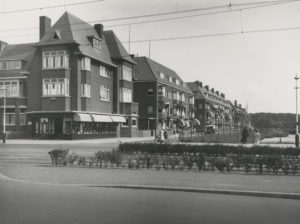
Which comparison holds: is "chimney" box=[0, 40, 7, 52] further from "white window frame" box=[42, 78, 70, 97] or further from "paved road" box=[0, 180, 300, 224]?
"paved road" box=[0, 180, 300, 224]

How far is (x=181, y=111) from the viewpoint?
89562 millimetres

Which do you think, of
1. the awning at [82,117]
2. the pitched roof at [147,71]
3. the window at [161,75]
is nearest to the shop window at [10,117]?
the awning at [82,117]

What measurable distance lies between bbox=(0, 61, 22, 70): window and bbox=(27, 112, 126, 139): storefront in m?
10.5

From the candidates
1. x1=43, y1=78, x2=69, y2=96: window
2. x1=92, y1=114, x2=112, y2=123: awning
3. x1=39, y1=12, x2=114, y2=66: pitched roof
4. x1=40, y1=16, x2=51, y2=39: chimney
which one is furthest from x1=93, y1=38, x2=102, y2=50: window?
x1=92, y1=114, x2=112, y2=123: awning

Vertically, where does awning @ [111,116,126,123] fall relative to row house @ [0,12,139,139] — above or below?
below

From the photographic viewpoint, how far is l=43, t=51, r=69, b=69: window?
4665 centimetres

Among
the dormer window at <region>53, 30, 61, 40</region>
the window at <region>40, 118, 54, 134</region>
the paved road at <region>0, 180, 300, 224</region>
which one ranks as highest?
the dormer window at <region>53, 30, 61, 40</region>

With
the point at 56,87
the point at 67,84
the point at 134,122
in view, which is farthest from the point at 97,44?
the point at 134,122

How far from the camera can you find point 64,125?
46.2 metres

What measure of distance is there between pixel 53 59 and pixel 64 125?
7.52m

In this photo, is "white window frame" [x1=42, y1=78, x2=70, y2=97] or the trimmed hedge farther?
"white window frame" [x1=42, y1=78, x2=70, y2=97]

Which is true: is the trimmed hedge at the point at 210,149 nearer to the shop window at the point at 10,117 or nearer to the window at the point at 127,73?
the shop window at the point at 10,117

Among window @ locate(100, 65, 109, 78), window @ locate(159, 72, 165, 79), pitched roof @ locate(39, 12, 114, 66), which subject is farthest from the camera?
window @ locate(159, 72, 165, 79)

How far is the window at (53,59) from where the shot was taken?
4665cm
